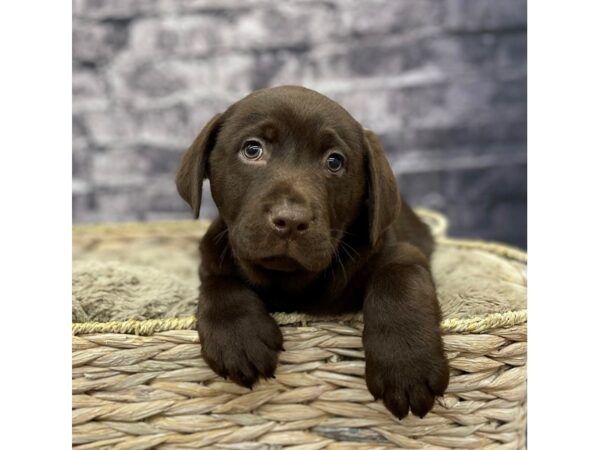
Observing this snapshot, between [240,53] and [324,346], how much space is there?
2510mm

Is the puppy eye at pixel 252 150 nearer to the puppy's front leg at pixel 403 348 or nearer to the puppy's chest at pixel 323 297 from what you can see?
the puppy's chest at pixel 323 297

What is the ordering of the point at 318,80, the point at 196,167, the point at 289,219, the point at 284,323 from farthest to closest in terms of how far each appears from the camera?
1. the point at 318,80
2. the point at 196,167
3. the point at 284,323
4. the point at 289,219

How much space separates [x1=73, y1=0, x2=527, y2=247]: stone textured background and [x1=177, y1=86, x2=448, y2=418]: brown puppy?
6.31 feet

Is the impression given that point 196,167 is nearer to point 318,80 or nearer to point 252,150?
point 252,150

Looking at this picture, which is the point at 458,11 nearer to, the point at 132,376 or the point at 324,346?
the point at 324,346

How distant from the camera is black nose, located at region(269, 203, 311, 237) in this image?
6.26 feet

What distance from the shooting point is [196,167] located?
228 centimetres

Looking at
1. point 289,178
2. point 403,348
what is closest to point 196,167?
point 289,178

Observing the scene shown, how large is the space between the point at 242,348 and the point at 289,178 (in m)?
0.53

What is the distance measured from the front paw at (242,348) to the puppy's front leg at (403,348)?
Result: 0.29 m

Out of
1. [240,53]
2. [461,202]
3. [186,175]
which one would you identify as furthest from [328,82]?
[186,175]

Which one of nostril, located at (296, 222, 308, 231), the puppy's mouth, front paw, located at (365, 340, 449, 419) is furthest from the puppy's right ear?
front paw, located at (365, 340, 449, 419)

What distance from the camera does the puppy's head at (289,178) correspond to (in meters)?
1.97

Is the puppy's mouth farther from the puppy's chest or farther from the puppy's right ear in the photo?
the puppy's right ear
